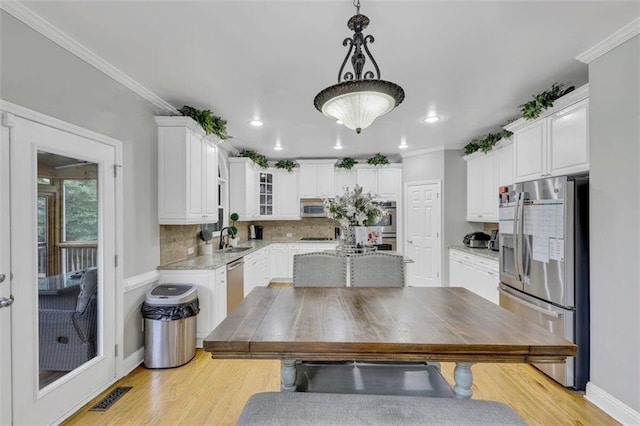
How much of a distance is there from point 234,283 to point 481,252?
3.28m

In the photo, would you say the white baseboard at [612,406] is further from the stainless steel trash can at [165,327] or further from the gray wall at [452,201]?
the stainless steel trash can at [165,327]

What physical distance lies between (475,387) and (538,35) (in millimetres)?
2678

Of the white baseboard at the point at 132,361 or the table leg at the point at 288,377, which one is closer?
the table leg at the point at 288,377

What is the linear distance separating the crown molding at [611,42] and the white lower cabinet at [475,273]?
7.20ft

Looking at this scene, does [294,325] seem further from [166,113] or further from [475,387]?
[166,113]

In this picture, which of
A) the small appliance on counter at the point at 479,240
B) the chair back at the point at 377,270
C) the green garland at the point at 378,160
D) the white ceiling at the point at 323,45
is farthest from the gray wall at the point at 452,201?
the chair back at the point at 377,270

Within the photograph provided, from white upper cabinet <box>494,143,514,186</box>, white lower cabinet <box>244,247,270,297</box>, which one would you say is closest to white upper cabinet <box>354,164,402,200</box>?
white upper cabinet <box>494,143,514,186</box>

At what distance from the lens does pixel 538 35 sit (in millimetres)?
1966

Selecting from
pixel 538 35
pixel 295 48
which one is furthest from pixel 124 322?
pixel 538 35

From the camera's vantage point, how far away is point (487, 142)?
4219mm

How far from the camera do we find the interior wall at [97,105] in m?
1.71

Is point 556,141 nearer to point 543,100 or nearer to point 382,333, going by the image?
point 543,100

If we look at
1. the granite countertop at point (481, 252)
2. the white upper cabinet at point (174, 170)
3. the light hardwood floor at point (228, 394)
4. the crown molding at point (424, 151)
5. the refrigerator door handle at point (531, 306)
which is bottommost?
the light hardwood floor at point (228, 394)

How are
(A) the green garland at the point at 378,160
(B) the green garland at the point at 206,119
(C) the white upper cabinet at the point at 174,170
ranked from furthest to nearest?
(A) the green garland at the point at 378,160 < (B) the green garland at the point at 206,119 < (C) the white upper cabinet at the point at 174,170
